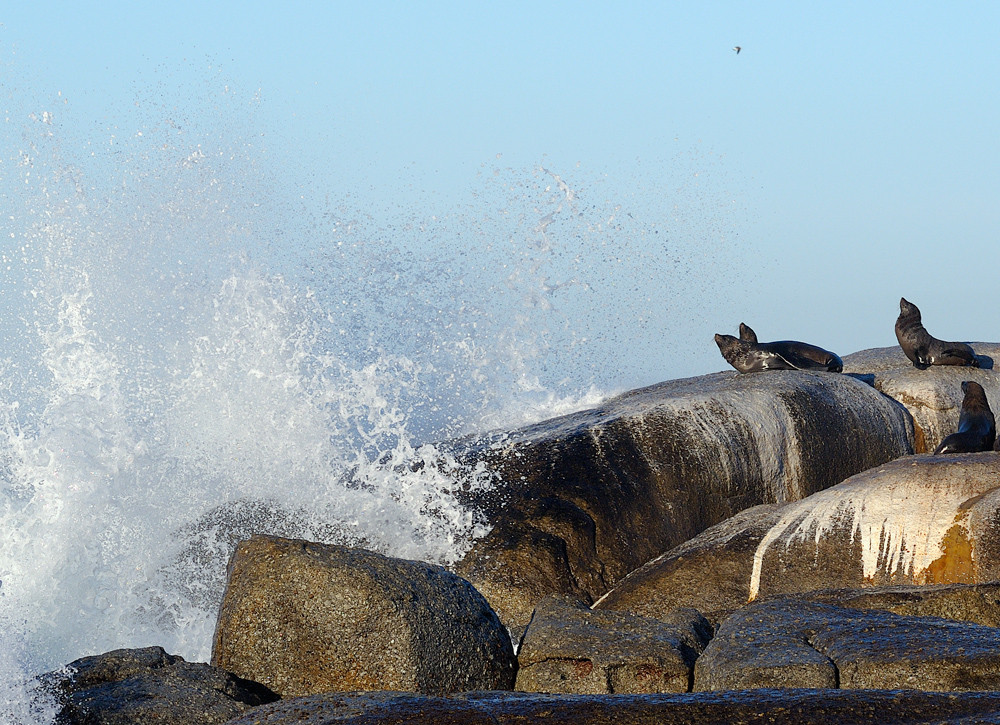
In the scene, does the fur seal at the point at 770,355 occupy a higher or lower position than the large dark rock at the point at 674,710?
higher

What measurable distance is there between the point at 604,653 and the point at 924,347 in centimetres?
1088

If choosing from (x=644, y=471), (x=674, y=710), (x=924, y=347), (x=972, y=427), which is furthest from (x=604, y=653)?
(x=924, y=347)

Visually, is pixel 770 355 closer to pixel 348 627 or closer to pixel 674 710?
pixel 348 627

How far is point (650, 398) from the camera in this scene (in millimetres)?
11750

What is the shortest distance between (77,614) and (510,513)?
3.77 meters

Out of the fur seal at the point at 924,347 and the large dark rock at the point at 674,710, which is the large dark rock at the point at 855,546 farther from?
the fur seal at the point at 924,347

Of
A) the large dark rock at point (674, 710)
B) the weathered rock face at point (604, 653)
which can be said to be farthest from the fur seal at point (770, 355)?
the large dark rock at point (674, 710)

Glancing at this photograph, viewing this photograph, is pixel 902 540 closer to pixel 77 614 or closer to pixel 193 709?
pixel 193 709

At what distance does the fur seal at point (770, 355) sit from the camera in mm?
14523

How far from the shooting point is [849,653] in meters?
5.23

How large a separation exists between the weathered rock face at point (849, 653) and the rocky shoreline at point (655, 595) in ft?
0.04

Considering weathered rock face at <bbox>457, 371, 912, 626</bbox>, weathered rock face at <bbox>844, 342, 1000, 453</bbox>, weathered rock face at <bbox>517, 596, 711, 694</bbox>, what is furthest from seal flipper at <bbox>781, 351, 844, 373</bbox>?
weathered rock face at <bbox>517, 596, 711, 694</bbox>

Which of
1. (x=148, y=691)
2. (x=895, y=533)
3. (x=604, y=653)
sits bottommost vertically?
(x=604, y=653)

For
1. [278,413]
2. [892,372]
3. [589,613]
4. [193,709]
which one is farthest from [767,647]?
[892,372]
